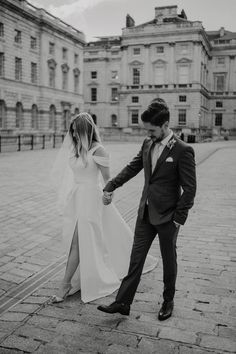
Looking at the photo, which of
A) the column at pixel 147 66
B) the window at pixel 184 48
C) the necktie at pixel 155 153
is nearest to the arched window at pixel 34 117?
the column at pixel 147 66

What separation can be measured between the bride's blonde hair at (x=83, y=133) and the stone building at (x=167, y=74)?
1974 inches

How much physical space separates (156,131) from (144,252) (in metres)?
1.11

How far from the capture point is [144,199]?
375 centimetres

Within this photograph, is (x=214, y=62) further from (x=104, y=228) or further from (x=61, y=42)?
(x=104, y=228)

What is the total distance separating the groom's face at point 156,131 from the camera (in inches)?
139

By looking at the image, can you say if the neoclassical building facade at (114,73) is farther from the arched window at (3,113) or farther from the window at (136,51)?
the window at (136,51)

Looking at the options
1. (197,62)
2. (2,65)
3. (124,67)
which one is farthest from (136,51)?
(2,65)

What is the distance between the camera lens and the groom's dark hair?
3.46m

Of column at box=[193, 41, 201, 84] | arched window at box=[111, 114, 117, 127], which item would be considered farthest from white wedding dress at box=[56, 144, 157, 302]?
arched window at box=[111, 114, 117, 127]

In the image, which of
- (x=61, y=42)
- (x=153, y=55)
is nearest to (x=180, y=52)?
(x=153, y=55)

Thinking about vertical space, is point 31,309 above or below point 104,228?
below

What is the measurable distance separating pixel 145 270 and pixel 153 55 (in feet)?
197

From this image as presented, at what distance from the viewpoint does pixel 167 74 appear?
61.1 meters

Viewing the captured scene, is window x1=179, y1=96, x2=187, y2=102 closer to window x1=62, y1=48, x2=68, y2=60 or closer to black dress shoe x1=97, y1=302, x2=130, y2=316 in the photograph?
window x1=62, y1=48, x2=68, y2=60
